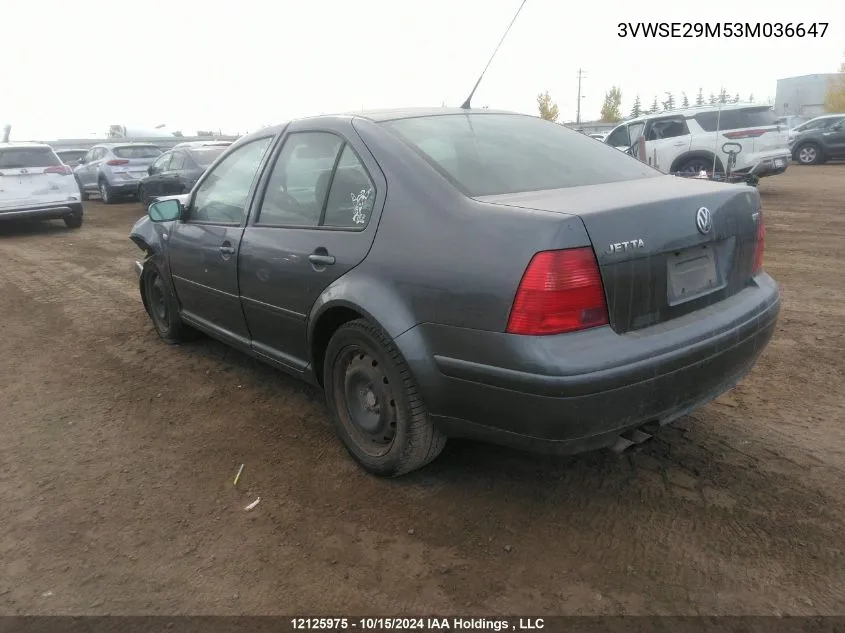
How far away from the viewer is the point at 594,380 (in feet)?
7.26

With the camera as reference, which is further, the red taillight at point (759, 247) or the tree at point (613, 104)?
the tree at point (613, 104)

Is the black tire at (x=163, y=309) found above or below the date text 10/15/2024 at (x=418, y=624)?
above

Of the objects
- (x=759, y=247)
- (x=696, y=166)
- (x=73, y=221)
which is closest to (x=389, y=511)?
(x=759, y=247)

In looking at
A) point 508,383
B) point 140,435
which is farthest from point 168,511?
point 508,383

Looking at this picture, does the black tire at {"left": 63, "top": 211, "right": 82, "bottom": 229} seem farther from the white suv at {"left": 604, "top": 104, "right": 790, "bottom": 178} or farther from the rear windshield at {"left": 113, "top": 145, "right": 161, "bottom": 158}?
the white suv at {"left": 604, "top": 104, "right": 790, "bottom": 178}

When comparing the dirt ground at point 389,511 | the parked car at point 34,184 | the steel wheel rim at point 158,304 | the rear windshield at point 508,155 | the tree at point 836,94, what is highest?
the tree at point 836,94

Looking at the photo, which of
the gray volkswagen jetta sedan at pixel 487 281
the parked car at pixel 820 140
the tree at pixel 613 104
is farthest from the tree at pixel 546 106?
the gray volkswagen jetta sedan at pixel 487 281

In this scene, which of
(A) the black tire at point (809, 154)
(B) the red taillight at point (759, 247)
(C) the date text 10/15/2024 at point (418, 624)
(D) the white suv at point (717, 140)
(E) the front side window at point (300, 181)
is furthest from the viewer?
(A) the black tire at point (809, 154)

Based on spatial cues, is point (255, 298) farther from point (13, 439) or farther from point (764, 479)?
point (764, 479)

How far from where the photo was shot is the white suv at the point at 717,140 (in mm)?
12352

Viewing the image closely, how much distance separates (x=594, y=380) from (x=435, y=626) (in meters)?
0.97

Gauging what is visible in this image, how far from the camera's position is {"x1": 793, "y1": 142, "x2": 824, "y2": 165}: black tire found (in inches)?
850

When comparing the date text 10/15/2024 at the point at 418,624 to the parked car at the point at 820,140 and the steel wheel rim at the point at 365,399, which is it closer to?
the steel wheel rim at the point at 365,399

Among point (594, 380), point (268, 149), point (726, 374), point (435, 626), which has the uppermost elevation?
point (268, 149)
